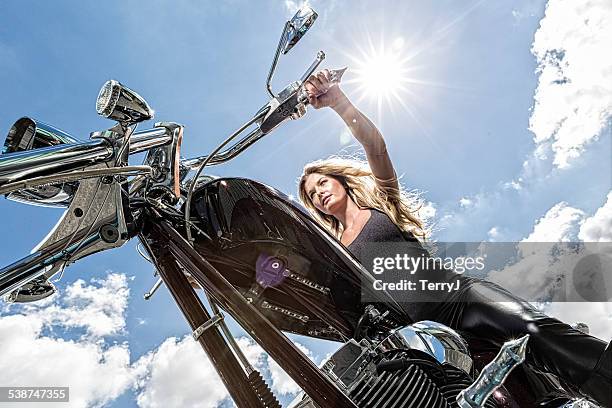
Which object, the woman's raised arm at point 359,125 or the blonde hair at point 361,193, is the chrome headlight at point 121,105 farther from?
the blonde hair at point 361,193

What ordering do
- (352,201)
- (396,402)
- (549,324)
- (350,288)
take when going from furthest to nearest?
(352,201) → (350,288) → (549,324) → (396,402)

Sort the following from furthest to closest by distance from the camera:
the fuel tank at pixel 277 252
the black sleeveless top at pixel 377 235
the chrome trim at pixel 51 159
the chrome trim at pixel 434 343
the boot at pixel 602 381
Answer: the black sleeveless top at pixel 377 235 < the fuel tank at pixel 277 252 < the chrome trim at pixel 434 343 < the boot at pixel 602 381 < the chrome trim at pixel 51 159

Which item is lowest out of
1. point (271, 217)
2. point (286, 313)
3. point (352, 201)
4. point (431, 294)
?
point (431, 294)

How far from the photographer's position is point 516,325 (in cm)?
158

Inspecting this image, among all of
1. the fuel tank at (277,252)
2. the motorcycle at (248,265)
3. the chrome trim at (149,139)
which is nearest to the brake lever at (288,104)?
the motorcycle at (248,265)

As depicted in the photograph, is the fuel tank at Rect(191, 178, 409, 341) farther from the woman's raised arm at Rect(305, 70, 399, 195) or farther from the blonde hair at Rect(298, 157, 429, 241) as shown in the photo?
the blonde hair at Rect(298, 157, 429, 241)

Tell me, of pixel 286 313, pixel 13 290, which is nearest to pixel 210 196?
pixel 286 313

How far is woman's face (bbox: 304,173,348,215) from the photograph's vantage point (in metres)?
2.79

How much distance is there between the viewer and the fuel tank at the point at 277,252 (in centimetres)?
166

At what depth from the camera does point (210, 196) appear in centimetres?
170

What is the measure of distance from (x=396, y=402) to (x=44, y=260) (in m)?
1.04

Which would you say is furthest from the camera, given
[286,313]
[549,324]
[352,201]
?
[352,201]

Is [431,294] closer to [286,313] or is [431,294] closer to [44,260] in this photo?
[286,313]

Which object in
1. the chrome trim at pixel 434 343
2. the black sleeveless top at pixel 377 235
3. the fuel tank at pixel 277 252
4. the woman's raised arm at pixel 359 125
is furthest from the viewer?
the black sleeveless top at pixel 377 235
